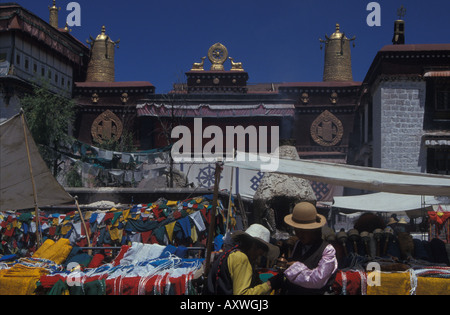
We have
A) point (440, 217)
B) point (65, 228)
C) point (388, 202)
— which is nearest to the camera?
point (65, 228)

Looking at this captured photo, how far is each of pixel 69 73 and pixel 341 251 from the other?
22.4 m

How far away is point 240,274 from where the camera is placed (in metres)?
3.91

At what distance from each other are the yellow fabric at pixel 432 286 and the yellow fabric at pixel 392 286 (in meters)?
0.11

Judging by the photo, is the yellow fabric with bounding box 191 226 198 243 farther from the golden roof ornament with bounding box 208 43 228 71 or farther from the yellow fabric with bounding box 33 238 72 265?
the golden roof ornament with bounding box 208 43 228 71

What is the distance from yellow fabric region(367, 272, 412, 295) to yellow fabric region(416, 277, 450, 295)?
0.37 ft

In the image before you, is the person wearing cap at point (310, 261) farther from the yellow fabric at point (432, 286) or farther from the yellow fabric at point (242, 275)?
the yellow fabric at point (432, 286)

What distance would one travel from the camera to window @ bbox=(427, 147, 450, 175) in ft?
56.4

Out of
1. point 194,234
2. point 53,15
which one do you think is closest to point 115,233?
point 194,234

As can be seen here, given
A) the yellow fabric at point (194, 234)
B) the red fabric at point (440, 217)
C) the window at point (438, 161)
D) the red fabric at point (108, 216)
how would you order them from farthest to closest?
the window at point (438, 161)
the red fabric at point (440, 217)
the red fabric at point (108, 216)
the yellow fabric at point (194, 234)

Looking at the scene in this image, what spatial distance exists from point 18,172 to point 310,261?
4.67m

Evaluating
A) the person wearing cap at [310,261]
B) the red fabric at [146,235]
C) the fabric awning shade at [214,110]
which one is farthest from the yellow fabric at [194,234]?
the fabric awning shade at [214,110]

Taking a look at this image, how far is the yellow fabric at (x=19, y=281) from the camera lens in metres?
4.75

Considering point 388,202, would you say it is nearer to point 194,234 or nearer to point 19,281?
point 194,234
